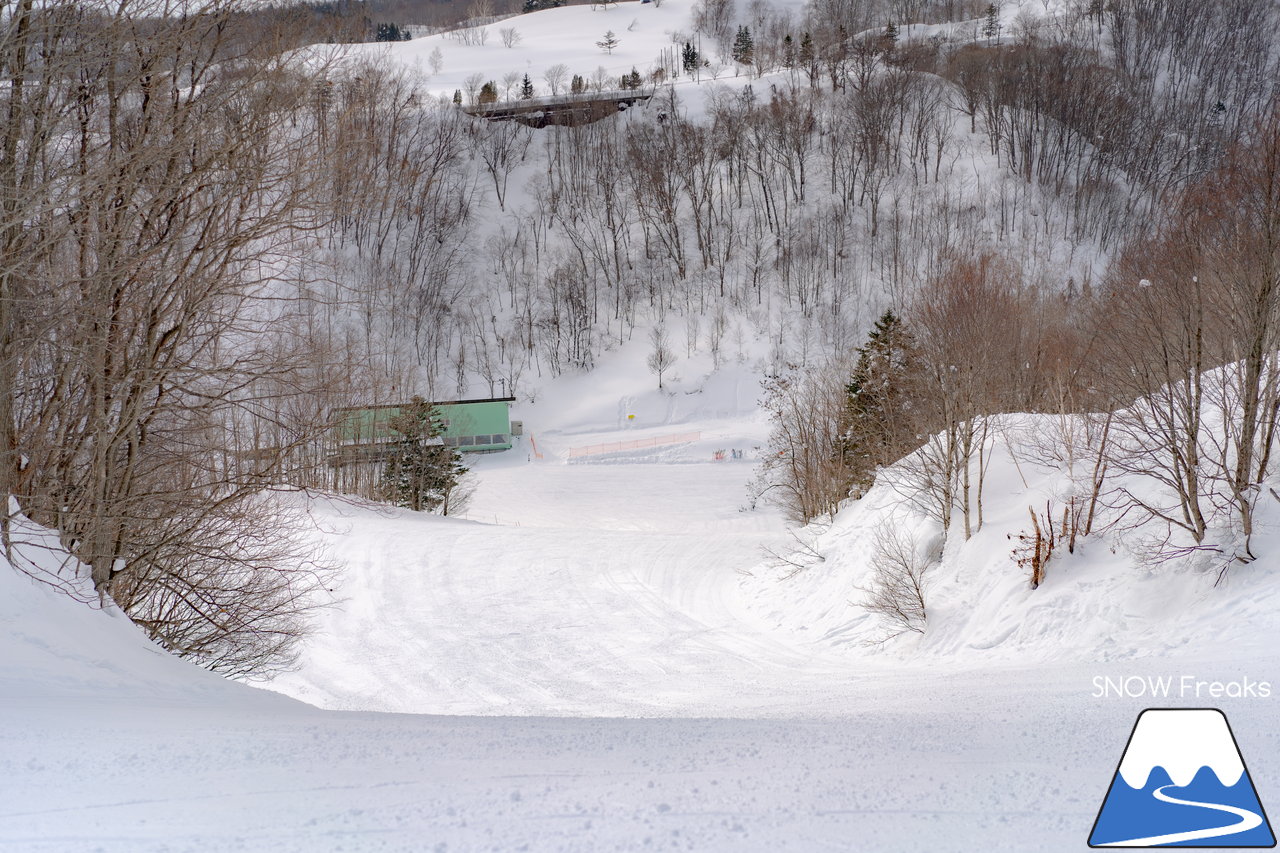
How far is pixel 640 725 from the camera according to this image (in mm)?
5570

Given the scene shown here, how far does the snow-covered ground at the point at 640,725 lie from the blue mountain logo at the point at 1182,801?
0.13 m

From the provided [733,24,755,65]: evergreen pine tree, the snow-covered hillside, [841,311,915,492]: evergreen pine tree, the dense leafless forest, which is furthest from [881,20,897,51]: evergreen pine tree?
[841,311,915,492]: evergreen pine tree

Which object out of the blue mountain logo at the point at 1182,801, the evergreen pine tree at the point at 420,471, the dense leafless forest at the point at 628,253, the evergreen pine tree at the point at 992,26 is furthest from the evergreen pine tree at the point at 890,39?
the blue mountain logo at the point at 1182,801

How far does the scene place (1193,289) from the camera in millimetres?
11492

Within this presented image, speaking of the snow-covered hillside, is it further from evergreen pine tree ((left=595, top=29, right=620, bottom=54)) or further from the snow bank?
evergreen pine tree ((left=595, top=29, right=620, bottom=54))

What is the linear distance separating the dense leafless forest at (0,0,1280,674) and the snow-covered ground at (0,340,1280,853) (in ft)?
5.38

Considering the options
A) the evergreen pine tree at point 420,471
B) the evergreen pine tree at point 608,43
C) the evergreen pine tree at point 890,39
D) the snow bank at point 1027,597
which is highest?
the evergreen pine tree at point 608,43

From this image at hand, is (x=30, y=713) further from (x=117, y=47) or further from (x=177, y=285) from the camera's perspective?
(x=117, y=47)

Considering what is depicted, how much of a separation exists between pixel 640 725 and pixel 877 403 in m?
20.9

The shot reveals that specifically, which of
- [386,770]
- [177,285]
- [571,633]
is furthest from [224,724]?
[571,633]

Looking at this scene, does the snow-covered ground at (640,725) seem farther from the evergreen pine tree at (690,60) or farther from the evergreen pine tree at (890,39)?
the evergreen pine tree at (690,60)

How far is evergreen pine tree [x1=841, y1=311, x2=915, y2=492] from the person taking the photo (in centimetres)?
2255

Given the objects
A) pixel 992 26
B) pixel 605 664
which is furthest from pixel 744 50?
pixel 605 664

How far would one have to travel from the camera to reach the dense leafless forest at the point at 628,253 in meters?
7.82
